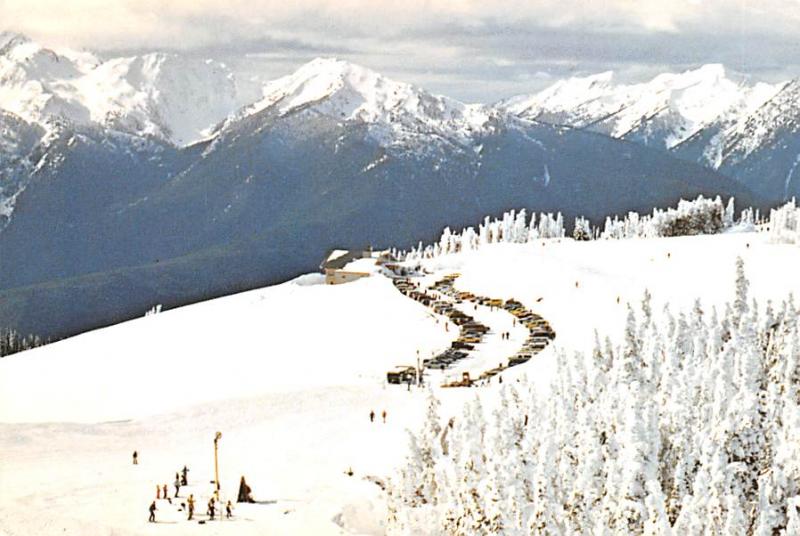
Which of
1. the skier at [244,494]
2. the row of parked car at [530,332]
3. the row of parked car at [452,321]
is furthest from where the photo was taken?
the row of parked car at [452,321]

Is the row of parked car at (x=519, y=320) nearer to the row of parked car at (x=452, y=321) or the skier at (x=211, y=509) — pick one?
the row of parked car at (x=452, y=321)

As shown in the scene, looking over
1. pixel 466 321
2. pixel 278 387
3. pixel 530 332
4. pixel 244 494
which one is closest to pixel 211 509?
pixel 244 494

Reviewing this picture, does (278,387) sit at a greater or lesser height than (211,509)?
lesser

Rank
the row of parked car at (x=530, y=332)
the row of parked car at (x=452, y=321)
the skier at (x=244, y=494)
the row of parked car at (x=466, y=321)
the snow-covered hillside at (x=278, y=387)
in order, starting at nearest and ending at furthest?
the skier at (x=244, y=494), the snow-covered hillside at (x=278, y=387), the row of parked car at (x=466, y=321), the row of parked car at (x=530, y=332), the row of parked car at (x=452, y=321)

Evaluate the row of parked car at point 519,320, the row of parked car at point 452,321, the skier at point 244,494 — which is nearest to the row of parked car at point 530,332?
the row of parked car at point 519,320

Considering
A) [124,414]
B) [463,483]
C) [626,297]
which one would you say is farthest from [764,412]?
[626,297]

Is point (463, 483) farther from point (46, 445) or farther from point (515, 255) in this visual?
point (515, 255)

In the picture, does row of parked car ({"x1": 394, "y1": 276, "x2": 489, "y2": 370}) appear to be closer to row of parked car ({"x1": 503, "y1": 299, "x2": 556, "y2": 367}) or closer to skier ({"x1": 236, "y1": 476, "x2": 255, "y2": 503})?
row of parked car ({"x1": 503, "y1": 299, "x2": 556, "y2": 367})

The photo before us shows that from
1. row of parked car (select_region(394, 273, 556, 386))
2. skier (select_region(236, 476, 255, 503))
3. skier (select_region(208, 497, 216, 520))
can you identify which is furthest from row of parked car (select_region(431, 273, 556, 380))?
skier (select_region(208, 497, 216, 520))

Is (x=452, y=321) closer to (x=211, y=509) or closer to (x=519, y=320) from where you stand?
(x=519, y=320)
